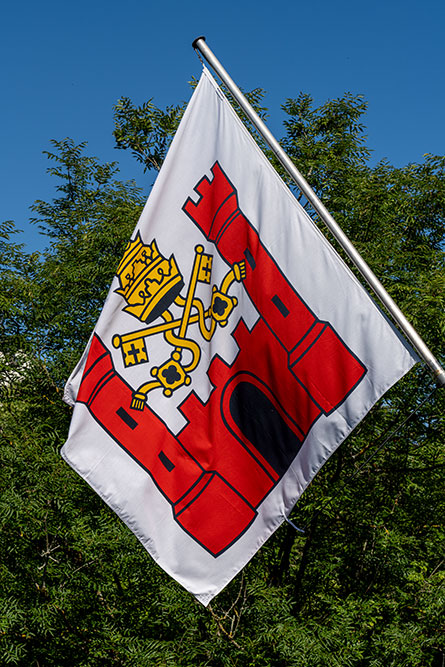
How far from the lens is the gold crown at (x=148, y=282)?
4.08m

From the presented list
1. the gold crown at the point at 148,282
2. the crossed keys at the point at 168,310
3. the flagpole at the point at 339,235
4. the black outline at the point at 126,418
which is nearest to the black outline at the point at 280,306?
the crossed keys at the point at 168,310

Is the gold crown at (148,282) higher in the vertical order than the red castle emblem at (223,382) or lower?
higher

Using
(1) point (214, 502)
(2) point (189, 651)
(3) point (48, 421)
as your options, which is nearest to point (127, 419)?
(1) point (214, 502)

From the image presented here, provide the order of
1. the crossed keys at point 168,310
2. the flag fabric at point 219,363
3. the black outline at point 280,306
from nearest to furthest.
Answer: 1. the flag fabric at point 219,363
2. the black outline at point 280,306
3. the crossed keys at point 168,310

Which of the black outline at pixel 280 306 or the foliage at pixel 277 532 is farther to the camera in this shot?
the foliage at pixel 277 532

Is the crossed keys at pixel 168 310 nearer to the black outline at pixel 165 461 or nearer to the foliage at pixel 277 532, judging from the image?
the black outline at pixel 165 461

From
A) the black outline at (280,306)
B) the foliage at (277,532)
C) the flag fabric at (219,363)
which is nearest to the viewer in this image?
the flag fabric at (219,363)

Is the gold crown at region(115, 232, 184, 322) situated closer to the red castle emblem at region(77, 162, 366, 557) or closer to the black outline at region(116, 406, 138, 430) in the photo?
the red castle emblem at region(77, 162, 366, 557)

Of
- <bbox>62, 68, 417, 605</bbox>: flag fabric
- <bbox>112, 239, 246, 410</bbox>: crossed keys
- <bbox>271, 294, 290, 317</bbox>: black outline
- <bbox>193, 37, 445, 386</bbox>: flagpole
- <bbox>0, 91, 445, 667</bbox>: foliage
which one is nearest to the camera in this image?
<bbox>193, 37, 445, 386</bbox>: flagpole

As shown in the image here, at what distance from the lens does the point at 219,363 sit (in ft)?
13.0

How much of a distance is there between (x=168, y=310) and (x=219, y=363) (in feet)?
1.52

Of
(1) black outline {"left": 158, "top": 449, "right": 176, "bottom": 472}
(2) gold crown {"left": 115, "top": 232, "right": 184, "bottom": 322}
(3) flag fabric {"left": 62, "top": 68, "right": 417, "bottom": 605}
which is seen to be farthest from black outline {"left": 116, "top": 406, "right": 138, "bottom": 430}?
(2) gold crown {"left": 115, "top": 232, "right": 184, "bottom": 322}

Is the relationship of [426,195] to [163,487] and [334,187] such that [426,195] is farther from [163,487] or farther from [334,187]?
[163,487]

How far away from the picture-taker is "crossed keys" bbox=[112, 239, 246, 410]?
3.97 meters
